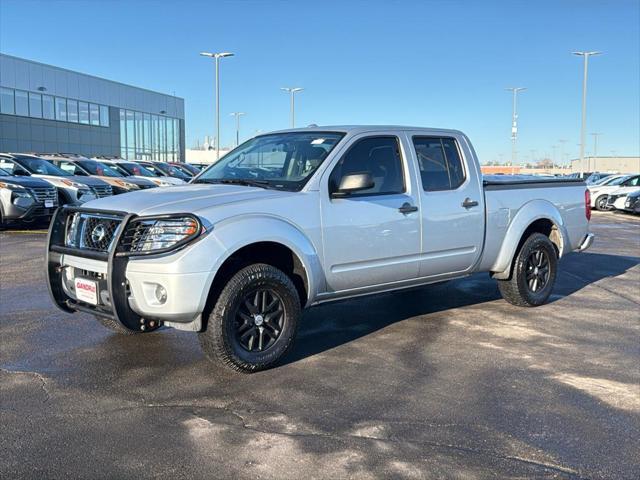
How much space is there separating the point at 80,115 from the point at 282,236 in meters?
51.0

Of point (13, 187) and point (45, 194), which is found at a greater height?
point (13, 187)

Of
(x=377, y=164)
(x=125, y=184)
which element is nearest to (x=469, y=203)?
(x=377, y=164)

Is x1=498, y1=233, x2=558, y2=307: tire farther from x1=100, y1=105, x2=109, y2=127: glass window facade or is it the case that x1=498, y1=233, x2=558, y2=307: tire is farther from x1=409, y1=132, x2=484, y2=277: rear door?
x1=100, y1=105, x2=109, y2=127: glass window facade

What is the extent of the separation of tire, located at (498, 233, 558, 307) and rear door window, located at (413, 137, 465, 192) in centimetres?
123

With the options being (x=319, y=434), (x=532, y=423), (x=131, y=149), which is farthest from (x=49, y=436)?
(x=131, y=149)

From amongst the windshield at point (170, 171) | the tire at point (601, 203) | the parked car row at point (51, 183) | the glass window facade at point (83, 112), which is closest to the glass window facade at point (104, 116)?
the glass window facade at point (83, 112)

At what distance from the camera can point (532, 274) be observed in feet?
23.7

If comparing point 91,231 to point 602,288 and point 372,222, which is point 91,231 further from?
point 602,288

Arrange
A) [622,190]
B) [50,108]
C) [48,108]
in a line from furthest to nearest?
1. [50,108]
2. [48,108]
3. [622,190]

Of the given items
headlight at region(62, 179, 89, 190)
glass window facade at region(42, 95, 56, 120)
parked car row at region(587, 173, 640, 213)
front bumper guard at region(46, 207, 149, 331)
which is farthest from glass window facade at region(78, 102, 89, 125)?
front bumper guard at region(46, 207, 149, 331)

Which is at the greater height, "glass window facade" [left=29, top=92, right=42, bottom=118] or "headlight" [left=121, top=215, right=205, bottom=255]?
"glass window facade" [left=29, top=92, right=42, bottom=118]

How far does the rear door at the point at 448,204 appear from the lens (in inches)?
237

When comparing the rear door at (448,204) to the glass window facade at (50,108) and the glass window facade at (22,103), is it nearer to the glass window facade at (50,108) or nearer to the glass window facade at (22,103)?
the glass window facade at (50,108)

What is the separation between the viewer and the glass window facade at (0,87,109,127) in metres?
44.2
